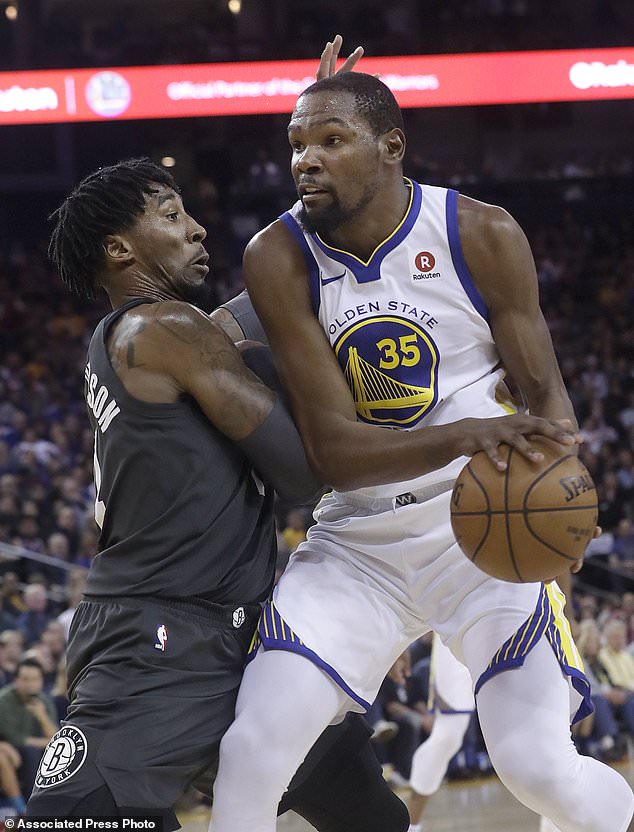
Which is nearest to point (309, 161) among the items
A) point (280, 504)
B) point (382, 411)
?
point (382, 411)

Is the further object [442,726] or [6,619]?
[6,619]

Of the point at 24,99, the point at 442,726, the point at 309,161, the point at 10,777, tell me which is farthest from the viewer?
the point at 24,99

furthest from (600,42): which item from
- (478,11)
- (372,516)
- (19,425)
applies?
(372,516)

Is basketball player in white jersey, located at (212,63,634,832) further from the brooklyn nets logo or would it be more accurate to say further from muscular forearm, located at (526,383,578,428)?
the brooklyn nets logo

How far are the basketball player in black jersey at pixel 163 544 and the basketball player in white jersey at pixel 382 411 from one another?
109 millimetres

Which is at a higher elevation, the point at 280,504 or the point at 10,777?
the point at 280,504

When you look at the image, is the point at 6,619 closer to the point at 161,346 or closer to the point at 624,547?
the point at 161,346

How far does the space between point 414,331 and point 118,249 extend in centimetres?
78

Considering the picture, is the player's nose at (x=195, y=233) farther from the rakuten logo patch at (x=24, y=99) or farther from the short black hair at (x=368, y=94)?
the rakuten logo patch at (x=24, y=99)

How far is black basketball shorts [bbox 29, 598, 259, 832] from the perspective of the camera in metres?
2.46

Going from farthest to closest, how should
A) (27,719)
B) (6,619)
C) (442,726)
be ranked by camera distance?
(6,619)
(27,719)
(442,726)

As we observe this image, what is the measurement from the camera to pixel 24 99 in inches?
413

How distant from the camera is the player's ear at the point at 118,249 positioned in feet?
9.32

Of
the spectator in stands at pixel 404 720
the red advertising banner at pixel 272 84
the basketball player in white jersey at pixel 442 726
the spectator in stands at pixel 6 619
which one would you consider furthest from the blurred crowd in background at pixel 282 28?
the basketball player in white jersey at pixel 442 726
